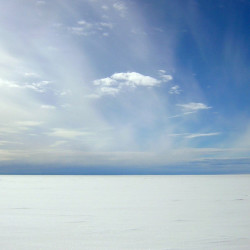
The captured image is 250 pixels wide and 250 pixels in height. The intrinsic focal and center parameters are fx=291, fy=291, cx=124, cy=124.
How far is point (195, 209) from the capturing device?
9055 millimetres

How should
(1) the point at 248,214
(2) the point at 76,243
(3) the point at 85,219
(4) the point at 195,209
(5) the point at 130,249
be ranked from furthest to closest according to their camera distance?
(4) the point at 195,209 → (1) the point at 248,214 → (3) the point at 85,219 → (2) the point at 76,243 → (5) the point at 130,249

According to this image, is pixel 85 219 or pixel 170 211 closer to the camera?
pixel 85 219

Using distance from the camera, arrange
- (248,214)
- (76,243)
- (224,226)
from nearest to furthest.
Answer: (76,243) < (224,226) < (248,214)

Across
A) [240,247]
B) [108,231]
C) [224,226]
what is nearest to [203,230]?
[224,226]

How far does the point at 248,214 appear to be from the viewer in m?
8.18

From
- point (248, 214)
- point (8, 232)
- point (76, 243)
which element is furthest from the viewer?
point (248, 214)

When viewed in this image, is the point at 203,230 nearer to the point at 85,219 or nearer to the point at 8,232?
the point at 85,219

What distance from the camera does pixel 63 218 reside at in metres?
7.40

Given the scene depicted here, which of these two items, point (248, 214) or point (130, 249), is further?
point (248, 214)

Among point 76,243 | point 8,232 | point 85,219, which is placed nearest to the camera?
point 76,243

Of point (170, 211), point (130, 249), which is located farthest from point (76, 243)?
point (170, 211)

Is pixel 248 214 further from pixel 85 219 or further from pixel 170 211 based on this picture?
pixel 85 219

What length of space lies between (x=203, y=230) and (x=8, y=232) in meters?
3.95

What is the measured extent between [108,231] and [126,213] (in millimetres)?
2379
